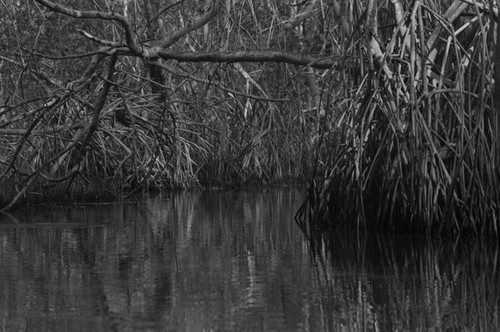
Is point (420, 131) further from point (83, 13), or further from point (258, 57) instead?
point (83, 13)

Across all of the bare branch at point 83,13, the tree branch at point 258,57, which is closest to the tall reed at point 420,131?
the tree branch at point 258,57

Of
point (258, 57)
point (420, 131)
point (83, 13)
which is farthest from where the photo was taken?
point (258, 57)

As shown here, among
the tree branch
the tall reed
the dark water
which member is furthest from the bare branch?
the tall reed

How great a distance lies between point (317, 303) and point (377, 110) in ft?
11.4

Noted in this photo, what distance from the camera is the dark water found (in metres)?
5.09

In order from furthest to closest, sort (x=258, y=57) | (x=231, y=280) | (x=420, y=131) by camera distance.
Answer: (x=258, y=57) → (x=420, y=131) → (x=231, y=280)

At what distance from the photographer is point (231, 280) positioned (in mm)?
6375

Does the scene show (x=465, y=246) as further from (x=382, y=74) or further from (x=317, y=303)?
(x=317, y=303)

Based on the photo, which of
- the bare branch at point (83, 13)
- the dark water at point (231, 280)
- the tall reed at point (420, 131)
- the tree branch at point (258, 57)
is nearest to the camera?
the dark water at point (231, 280)

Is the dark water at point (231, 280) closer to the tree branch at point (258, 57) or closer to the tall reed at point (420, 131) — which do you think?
the tall reed at point (420, 131)

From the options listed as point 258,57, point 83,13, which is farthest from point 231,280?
point 258,57

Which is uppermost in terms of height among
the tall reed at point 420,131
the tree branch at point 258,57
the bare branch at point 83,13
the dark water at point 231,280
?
the bare branch at point 83,13

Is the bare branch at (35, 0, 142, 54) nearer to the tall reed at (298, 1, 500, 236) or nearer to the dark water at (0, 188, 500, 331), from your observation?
the dark water at (0, 188, 500, 331)

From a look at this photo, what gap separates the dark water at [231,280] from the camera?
509 centimetres
